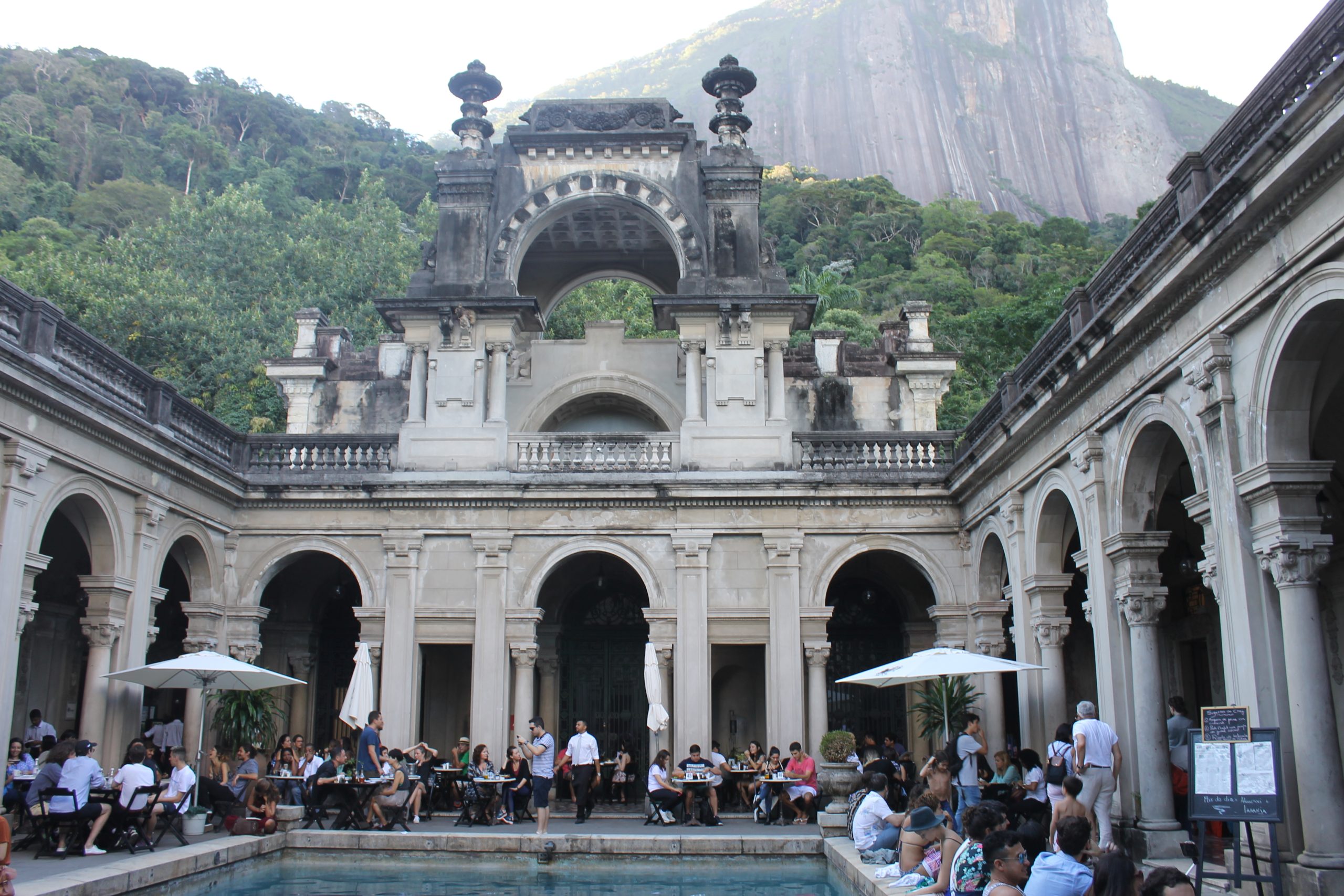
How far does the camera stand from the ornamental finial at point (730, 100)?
22.1m

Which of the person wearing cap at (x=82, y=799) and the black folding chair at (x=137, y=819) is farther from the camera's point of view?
the black folding chair at (x=137, y=819)

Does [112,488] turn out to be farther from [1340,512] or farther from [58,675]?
[1340,512]

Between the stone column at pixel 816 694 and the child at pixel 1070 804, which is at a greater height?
the stone column at pixel 816 694

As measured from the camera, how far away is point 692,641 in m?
19.5

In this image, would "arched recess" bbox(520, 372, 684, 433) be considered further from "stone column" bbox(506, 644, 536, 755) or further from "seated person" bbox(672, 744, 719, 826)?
"seated person" bbox(672, 744, 719, 826)

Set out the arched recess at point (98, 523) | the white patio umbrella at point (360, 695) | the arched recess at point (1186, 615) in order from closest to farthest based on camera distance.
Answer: the arched recess at point (98, 523) < the arched recess at point (1186, 615) < the white patio umbrella at point (360, 695)

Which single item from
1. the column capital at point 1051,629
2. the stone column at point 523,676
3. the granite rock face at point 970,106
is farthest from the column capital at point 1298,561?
the granite rock face at point 970,106

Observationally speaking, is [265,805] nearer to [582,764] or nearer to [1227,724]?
[582,764]

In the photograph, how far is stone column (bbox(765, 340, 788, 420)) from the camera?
20.8 m

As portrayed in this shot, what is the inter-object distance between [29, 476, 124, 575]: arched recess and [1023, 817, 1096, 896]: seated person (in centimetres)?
1336

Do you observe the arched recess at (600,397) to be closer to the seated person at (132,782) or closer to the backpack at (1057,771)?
the seated person at (132,782)

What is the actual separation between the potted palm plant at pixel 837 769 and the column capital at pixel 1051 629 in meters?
3.12

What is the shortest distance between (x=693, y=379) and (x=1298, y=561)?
12.8 meters

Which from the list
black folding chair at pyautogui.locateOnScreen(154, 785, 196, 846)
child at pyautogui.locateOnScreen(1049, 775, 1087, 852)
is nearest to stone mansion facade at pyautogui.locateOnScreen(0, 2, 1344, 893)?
child at pyautogui.locateOnScreen(1049, 775, 1087, 852)
